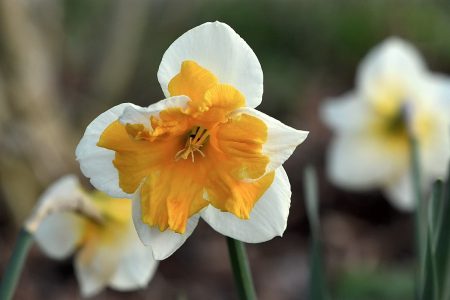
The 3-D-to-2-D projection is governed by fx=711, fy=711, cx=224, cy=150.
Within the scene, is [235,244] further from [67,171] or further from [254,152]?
[67,171]

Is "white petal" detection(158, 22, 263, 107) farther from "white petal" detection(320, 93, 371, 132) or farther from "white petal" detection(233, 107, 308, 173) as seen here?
"white petal" detection(320, 93, 371, 132)

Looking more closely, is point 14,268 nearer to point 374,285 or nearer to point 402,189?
point 402,189

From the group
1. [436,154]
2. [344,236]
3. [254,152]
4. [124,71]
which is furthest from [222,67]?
[124,71]

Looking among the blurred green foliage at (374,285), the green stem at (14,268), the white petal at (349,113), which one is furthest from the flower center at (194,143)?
the blurred green foliage at (374,285)

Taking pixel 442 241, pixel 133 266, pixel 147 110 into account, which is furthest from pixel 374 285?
pixel 147 110

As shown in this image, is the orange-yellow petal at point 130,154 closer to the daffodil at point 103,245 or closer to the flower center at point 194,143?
the flower center at point 194,143
